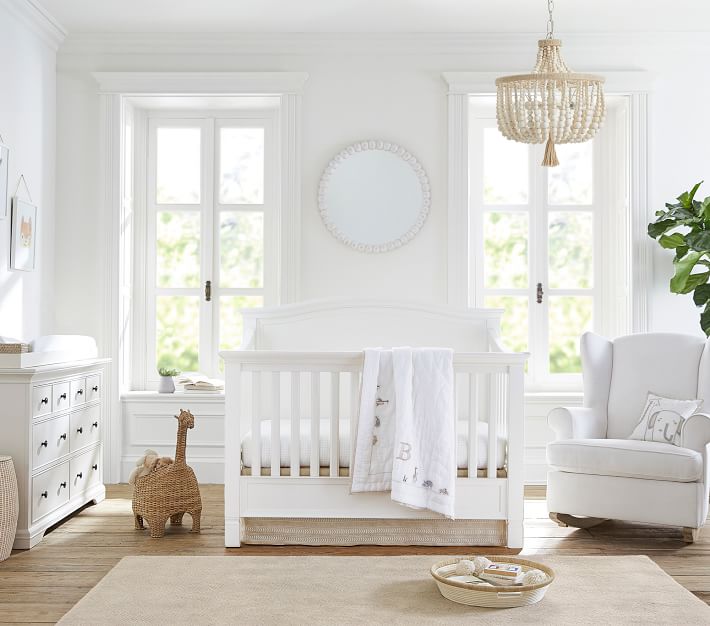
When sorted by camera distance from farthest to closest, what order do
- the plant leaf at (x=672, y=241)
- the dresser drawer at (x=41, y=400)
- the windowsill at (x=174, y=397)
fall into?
the windowsill at (x=174, y=397)
the plant leaf at (x=672, y=241)
the dresser drawer at (x=41, y=400)

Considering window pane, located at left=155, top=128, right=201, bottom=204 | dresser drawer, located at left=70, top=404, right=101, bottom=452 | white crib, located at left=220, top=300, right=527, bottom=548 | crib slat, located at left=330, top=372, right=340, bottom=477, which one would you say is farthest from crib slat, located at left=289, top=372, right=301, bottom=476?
window pane, located at left=155, top=128, right=201, bottom=204

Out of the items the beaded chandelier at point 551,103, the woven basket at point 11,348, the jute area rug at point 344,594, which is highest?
the beaded chandelier at point 551,103

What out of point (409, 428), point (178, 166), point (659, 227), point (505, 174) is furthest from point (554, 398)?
point (178, 166)

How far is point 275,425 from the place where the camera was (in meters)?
3.23

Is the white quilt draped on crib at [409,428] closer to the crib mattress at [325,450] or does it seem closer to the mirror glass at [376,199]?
the crib mattress at [325,450]

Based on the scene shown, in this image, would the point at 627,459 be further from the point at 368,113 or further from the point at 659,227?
the point at 368,113

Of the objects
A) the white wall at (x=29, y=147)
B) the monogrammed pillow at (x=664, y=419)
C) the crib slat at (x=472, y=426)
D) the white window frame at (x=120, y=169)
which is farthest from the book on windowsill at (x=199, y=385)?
the monogrammed pillow at (x=664, y=419)

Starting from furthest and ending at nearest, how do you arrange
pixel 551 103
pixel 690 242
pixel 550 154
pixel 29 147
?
pixel 29 147
pixel 690 242
pixel 550 154
pixel 551 103

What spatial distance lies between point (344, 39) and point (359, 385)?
2286 mm

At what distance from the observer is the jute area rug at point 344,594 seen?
2.37 m

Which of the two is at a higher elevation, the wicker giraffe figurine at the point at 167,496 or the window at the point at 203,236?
the window at the point at 203,236

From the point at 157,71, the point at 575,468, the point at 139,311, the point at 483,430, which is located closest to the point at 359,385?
the point at 483,430

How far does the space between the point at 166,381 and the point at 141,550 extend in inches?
60.6

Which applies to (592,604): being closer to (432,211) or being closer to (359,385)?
(359,385)
